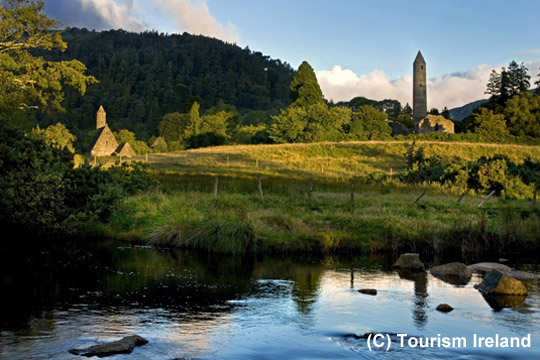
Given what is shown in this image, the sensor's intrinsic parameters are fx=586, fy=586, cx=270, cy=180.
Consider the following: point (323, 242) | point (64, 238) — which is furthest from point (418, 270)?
point (64, 238)

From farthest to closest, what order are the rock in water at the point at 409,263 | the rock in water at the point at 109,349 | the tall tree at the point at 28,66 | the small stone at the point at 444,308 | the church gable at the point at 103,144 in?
the church gable at the point at 103,144 → the tall tree at the point at 28,66 → the rock in water at the point at 409,263 → the small stone at the point at 444,308 → the rock in water at the point at 109,349

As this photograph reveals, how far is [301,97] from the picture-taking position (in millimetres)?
99000

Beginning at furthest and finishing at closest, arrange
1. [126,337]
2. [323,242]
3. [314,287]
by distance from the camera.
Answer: [323,242]
[314,287]
[126,337]

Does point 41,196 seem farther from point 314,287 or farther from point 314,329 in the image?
point 314,329

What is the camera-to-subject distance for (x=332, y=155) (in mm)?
73062

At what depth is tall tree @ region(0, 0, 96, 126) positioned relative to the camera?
3556cm

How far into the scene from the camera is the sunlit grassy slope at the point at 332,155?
207 feet

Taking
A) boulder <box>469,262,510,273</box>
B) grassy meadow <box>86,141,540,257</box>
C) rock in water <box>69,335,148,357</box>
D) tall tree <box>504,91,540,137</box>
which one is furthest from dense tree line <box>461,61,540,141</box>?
rock in water <box>69,335,148,357</box>

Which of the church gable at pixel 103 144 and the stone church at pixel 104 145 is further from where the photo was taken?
the church gable at pixel 103 144

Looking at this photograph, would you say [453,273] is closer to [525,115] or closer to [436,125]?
[525,115]

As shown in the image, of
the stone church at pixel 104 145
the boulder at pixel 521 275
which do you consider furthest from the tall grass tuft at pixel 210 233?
the stone church at pixel 104 145

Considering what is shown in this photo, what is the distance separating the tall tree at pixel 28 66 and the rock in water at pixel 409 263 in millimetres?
25583

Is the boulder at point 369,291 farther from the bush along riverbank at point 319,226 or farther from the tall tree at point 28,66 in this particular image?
the tall tree at point 28,66

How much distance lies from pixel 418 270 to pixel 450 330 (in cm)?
669
